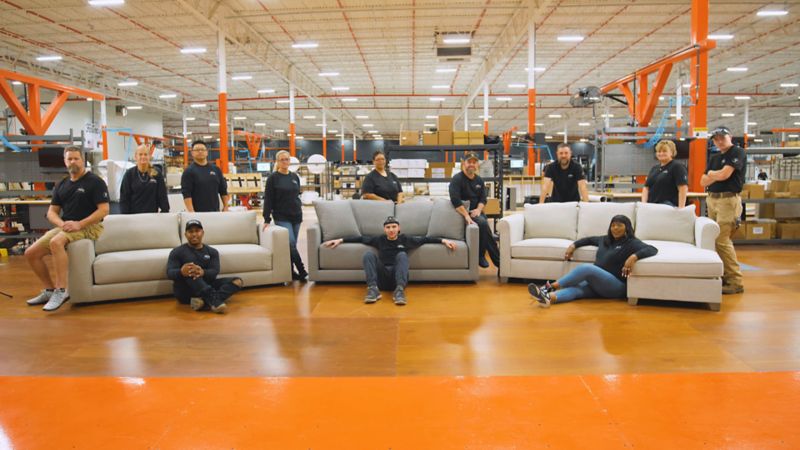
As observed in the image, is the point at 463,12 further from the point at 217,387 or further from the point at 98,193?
the point at 217,387

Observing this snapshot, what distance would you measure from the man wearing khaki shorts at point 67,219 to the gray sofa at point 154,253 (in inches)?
3.5

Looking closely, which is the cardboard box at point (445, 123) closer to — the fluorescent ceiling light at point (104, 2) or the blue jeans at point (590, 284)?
the blue jeans at point (590, 284)

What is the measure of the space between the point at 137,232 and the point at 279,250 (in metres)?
1.34

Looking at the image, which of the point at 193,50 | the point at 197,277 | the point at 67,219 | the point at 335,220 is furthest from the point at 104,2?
the point at 197,277

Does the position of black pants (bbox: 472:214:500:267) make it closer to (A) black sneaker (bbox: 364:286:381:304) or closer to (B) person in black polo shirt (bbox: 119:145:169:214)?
(A) black sneaker (bbox: 364:286:381:304)

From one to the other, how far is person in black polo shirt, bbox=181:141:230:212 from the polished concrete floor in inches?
48.3

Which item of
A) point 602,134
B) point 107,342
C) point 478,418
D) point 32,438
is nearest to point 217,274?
point 107,342

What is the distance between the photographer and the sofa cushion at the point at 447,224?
5094mm

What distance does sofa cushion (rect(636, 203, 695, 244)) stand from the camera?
4.64 metres

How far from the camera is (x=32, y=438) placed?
2139 mm

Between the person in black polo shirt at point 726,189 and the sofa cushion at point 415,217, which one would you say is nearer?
the person in black polo shirt at point 726,189

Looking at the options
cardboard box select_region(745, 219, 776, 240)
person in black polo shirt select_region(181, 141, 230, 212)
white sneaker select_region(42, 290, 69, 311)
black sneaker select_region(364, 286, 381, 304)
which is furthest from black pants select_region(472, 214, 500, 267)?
cardboard box select_region(745, 219, 776, 240)

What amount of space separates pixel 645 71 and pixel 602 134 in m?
2.05

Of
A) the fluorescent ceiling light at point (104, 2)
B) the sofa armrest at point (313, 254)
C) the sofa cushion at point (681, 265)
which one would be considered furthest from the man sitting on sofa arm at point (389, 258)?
the fluorescent ceiling light at point (104, 2)
